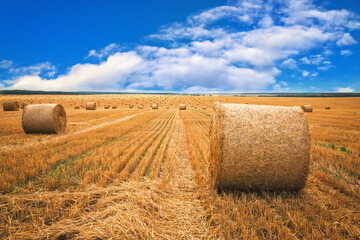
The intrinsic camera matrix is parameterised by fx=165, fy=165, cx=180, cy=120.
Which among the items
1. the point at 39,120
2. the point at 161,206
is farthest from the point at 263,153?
the point at 39,120

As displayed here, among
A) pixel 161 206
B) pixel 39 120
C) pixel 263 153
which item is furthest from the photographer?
pixel 39 120

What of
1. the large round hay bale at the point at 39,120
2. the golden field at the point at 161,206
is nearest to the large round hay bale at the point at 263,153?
the golden field at the point at 161,206

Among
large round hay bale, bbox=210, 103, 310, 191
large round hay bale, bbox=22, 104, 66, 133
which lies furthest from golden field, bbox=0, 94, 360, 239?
large round hay bale, bbox=22, 104, 66, 133

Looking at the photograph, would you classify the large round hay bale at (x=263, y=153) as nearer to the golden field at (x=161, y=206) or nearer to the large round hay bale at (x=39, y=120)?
the golden field at (x=161, y=206)

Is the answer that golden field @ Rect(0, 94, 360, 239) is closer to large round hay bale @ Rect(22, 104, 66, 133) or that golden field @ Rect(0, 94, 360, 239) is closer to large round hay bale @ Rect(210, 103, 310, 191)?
large round hay bale @ Rect(210, 103, 310, 191)

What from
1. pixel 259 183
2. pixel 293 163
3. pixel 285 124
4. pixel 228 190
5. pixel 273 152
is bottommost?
pixel 228 190

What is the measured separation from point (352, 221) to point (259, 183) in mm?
1615

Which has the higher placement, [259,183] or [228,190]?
[259,183]

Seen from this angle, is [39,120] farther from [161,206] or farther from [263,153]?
[263,153]

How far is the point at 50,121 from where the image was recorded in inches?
416

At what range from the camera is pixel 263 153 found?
3969 millimetres

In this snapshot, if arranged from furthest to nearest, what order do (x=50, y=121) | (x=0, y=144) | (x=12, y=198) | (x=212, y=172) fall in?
1. (x=50, y=121)
2. (x=0, y=144)
3. (x=212, y=172)
4. (x=12, y=198)

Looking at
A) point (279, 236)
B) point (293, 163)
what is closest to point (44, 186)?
point (279, 236)

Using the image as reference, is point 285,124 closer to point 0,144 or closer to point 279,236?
point 279,236
